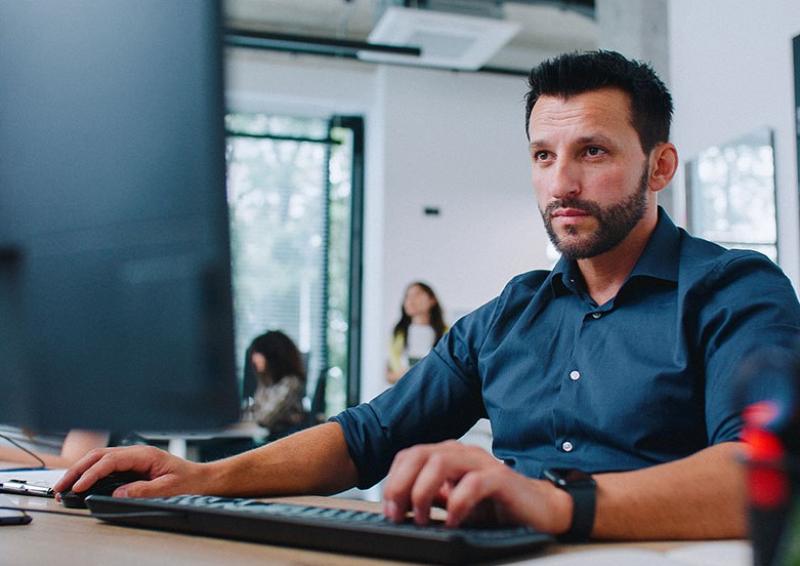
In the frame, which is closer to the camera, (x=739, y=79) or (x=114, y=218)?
(x=114, y=218)

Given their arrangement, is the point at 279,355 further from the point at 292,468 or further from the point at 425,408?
the point at 292,468

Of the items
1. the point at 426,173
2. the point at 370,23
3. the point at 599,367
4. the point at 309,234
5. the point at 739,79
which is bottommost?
the point at 599,367

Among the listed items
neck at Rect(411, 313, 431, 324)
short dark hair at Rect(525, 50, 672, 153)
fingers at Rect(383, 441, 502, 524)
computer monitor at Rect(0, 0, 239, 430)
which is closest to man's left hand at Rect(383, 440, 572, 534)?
fingers at Rect(383, 441, 502, 524)

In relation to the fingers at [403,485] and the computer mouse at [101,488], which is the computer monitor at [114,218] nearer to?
the fingers at [403,485]

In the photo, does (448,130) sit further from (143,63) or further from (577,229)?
(143,63)

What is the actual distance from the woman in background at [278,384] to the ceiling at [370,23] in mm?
2875

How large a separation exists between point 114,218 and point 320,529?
307 mm

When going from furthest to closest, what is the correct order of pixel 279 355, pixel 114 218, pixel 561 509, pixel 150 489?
1. pixel 279 355
2. pixel 150 489
3. pixel 561 509
4. pixel 114 218

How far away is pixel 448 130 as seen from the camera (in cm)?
735

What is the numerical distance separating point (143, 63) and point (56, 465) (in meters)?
1.16

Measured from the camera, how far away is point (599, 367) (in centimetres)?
127

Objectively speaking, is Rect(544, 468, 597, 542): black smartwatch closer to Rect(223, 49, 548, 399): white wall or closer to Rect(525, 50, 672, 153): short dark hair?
Rect(525, 50, 672, 153): short dark hair

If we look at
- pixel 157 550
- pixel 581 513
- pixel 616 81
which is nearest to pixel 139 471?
pixel 157 550

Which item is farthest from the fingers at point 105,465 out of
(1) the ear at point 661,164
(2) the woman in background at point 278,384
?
(2) the woman in background at point 278,384
